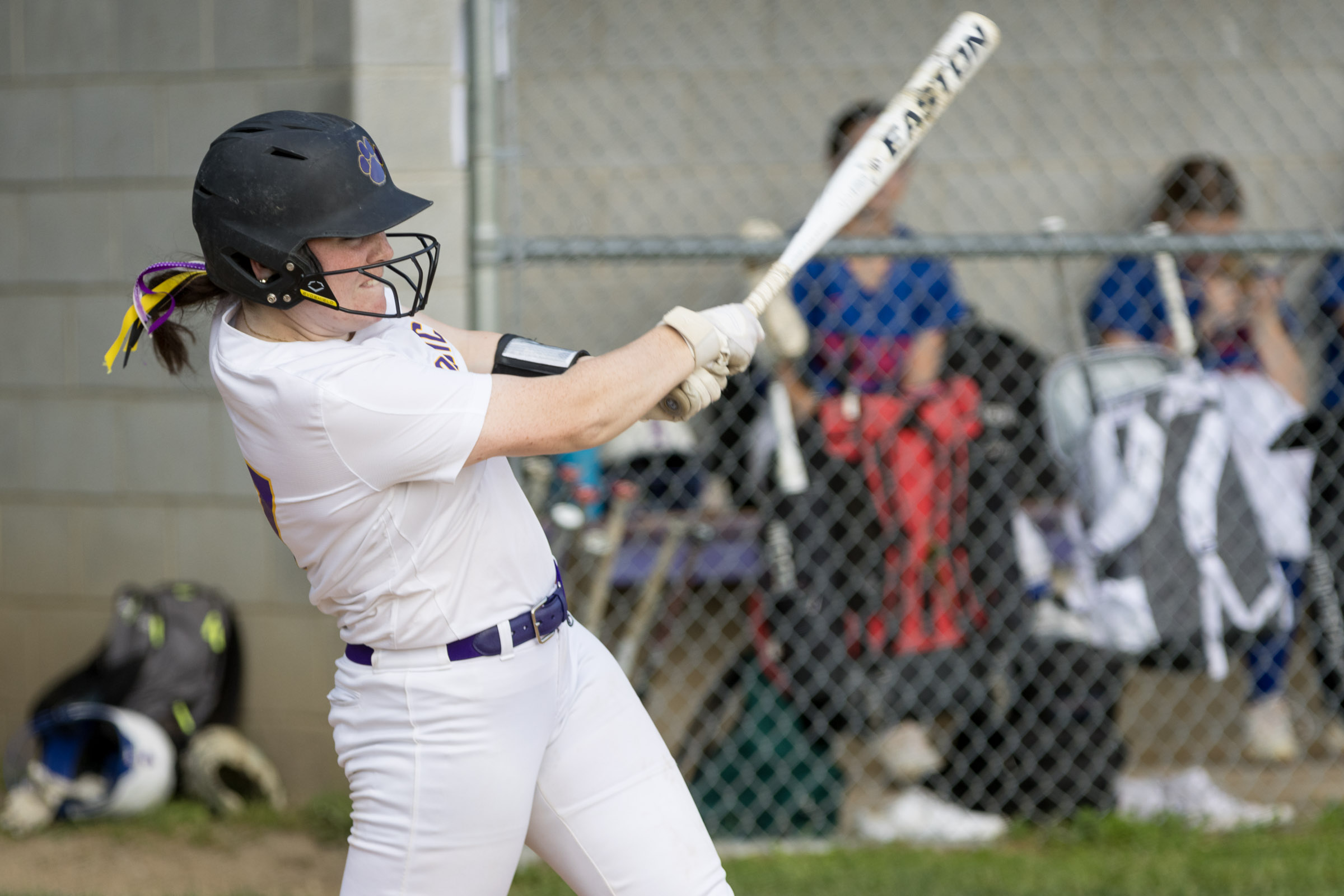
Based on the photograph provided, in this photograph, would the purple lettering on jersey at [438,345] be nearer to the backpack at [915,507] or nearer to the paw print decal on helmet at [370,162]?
the paw print decal on helmet at [370,162]

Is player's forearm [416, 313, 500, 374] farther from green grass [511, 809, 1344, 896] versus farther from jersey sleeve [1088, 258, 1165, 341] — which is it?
jersey sleeve [1088, 258, 1165, 341]

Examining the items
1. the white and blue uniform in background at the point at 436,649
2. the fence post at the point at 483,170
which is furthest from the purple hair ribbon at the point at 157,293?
the fence post at the point at 483,170

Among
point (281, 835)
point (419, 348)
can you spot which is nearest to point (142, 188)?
point (281, 835)

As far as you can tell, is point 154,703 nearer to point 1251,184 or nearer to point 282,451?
point 282,451

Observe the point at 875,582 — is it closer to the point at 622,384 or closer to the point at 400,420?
the point at 622,384

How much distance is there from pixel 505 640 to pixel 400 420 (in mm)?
359

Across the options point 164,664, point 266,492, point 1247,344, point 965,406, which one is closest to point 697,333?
point 266,492

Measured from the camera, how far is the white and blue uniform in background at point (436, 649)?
162 centimetres

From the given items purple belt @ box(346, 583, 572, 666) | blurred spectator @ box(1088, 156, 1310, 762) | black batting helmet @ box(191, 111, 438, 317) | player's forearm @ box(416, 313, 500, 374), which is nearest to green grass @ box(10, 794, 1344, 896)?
blurred spectator @ box(1088, 156, 1310, 762)

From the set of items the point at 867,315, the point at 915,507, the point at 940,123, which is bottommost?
the point at 915,507

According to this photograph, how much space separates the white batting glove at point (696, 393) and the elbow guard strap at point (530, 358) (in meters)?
0.16

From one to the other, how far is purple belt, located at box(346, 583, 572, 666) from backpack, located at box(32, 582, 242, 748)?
6.25 feet

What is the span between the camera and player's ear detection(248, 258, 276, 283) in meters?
1.65

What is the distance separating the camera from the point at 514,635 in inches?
69.9
